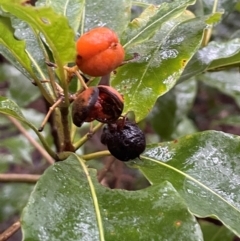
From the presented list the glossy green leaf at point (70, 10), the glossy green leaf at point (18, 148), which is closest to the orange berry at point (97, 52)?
the glossy green leaf at point (70, 10)

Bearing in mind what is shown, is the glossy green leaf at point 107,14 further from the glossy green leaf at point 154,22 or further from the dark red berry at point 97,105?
the dark red berry at point 97,105

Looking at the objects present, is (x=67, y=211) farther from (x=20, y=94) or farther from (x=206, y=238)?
(x=20, y=94)

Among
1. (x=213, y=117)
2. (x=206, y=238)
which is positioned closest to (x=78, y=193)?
(x=206, y=238)

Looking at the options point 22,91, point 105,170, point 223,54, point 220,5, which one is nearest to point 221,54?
point 223,54

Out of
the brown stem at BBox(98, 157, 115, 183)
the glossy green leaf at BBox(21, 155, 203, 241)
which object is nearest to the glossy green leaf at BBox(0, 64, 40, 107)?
the brown stem at BBox(98, 157, 115, 183)

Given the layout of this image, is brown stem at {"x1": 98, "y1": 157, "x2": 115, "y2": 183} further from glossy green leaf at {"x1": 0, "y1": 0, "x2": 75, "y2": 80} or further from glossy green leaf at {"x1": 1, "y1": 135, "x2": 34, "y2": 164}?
glossy green leaf at {"x1": 1, "y1": 135, "x2": 34, "y2": 164}
